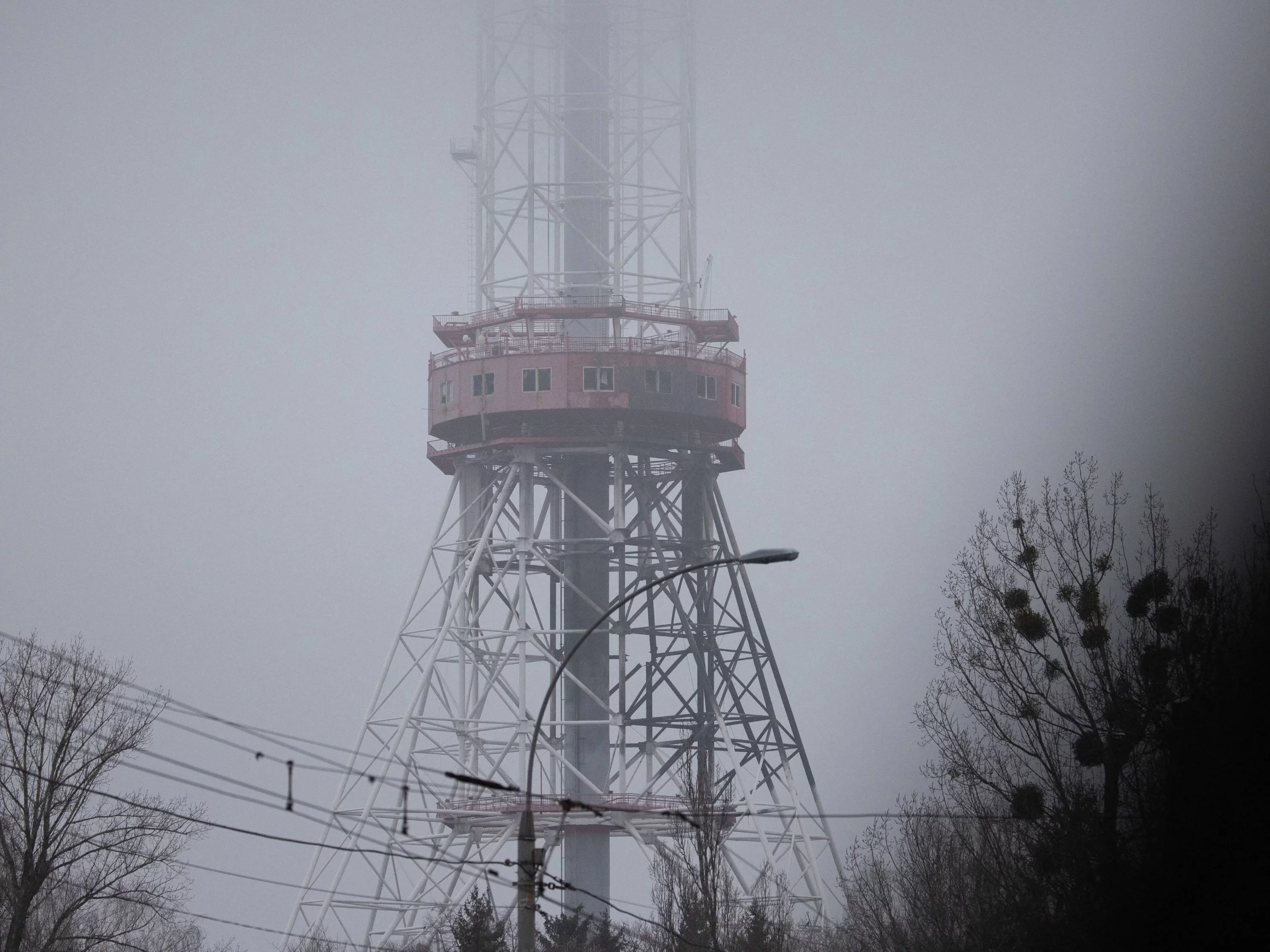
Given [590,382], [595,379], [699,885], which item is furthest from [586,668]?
[699,885]

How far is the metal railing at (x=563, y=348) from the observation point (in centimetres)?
8938

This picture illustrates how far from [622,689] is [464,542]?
1021cm

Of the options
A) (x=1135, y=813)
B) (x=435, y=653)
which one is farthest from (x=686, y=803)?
(x=1135, y=813)

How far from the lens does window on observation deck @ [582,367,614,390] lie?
8875 cm

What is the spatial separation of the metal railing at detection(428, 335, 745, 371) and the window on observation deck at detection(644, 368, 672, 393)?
2.81 feet

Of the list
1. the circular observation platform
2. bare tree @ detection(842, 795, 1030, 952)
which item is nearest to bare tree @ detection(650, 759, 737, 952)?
bare tree @ detection(842, 795, 1030, 952)

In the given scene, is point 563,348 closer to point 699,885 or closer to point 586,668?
point 586,668

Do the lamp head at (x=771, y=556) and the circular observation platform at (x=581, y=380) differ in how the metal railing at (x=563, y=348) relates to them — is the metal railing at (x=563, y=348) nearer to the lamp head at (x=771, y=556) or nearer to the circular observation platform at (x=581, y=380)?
the circular observation platform at (x=581, y=380)

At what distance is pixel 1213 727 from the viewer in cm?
4147

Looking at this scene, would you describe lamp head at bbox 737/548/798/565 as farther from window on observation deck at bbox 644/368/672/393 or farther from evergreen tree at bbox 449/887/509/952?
window on observation deck at bbox 644/368/672/393

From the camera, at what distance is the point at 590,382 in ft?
291

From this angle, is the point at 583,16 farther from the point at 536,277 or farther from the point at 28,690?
the point at 28,690

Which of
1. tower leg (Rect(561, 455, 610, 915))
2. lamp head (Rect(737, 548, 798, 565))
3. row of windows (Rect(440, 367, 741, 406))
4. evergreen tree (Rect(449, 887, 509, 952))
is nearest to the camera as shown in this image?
lamp head (Rect(737, 548, 798, 565))

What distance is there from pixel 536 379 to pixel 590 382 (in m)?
2.40
